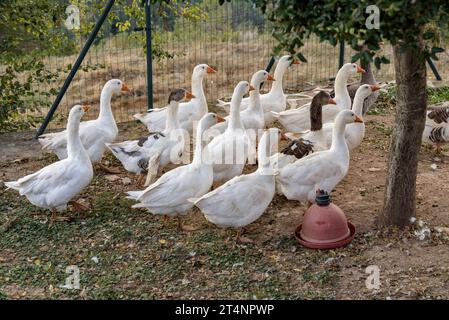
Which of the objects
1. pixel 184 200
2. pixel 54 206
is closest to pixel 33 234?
pixel 54 206

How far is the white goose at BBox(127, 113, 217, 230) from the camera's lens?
5844mm

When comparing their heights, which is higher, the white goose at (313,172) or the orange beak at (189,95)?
the orange beak at (189,95)

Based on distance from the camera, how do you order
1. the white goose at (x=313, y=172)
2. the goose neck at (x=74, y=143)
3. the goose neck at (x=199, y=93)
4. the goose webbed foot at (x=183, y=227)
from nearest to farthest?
the white goose at (x=313, y=172)
the goose webbed foot at (x=183, y=227)
the goose neck at (x=74, y=143)
the goose neck at (x=199, y=93)

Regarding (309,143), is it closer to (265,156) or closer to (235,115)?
(235,115)

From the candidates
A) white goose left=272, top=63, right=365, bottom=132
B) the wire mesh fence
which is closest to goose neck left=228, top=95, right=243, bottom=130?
white goose left=272, top=63, right=365, bottom=132

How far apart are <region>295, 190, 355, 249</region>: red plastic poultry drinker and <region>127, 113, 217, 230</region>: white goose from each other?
1.12 meters

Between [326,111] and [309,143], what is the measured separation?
47.8 inches

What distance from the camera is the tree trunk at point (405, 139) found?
5.13 metres

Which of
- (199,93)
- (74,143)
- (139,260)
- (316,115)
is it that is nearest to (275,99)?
(199,93)

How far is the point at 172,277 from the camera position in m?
5.25

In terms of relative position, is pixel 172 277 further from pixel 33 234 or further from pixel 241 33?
pixel 241 33

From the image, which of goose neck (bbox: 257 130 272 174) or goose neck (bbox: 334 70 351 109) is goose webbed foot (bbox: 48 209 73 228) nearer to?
goose neck (bbox: 257 130 272 174)

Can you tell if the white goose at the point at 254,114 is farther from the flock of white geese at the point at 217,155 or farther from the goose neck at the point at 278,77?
the goose neck at the point at 278,77

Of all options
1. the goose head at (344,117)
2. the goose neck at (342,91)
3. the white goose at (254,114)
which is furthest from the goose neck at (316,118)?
the goose neck at (342,91)
